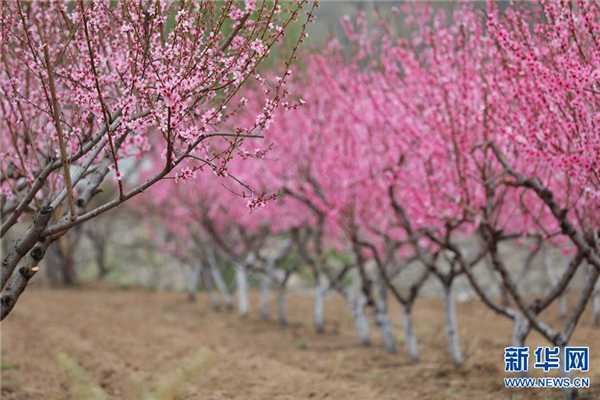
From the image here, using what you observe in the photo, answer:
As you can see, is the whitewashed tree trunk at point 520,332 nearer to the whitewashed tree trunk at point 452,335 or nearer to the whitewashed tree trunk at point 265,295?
the whitewashed tree trunk at point 452,335

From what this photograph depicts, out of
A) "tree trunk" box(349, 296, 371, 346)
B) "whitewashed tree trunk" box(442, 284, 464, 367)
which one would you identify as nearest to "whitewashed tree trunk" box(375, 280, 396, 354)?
"tree trunk" box(349, 296, 371, 346)

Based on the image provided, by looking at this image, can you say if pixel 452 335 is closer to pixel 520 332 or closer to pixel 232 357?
pixel 520 332

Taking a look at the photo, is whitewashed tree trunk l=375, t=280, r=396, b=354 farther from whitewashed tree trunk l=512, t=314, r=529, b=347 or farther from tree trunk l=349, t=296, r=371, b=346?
whitewashed tree trunk l=512, t=314, r=529, b=347

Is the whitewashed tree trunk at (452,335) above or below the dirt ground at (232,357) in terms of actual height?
above

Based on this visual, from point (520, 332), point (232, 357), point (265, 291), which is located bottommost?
point (232, 357)

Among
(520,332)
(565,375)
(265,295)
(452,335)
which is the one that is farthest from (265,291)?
(565,375)

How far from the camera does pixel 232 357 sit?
412 inches

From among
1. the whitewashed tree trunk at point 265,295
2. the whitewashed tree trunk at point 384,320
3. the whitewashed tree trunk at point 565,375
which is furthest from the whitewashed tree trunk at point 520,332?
the whitewashed tree trunk at point 265,295

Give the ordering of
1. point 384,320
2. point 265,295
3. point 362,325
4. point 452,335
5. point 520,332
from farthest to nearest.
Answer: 1. point 265,295
2. point 362,325
3. point 384,320
4. point 452,335
5. point 520,332

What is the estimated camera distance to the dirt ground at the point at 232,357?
7320 mm

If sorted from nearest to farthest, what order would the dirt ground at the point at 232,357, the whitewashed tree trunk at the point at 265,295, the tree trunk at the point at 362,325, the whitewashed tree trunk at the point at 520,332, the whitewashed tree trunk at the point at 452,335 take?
the dirt ground at the point at 232,357 → the whitewashed tree trunk at the point at 520,332 → the whitewashed tree trunk at the point at 452,335 → the tree trunk at the point at 362,325 → the whitewashed tree trunk at the point at 265,295

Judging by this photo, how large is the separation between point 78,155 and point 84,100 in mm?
544

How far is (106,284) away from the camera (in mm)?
25469

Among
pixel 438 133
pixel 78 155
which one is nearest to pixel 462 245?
pixel 438 133
